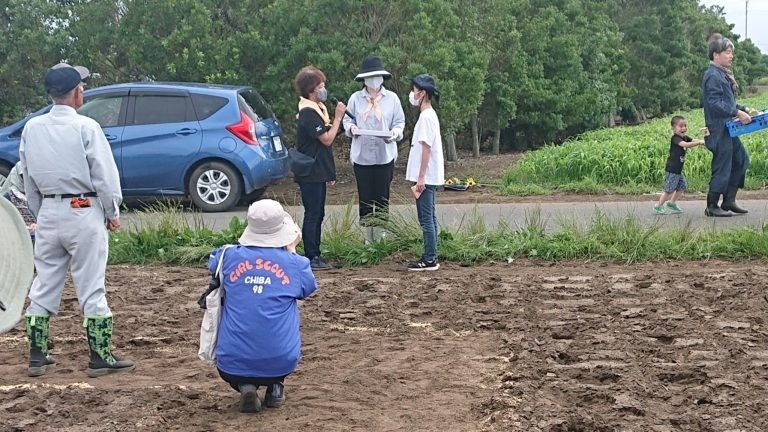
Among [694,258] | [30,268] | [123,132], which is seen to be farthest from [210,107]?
[30,268]

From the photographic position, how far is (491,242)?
30.9 ft

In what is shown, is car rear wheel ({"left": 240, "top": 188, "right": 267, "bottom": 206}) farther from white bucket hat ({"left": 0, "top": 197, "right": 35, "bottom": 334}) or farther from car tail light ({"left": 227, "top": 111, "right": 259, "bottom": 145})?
white bucket hat ({"left": 0, "top": 197, "right": 35, "bottom": 334})

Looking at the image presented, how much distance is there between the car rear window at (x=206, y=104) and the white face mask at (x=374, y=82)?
4.89 m

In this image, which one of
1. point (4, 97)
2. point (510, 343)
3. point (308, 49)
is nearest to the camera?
point (510, 343)

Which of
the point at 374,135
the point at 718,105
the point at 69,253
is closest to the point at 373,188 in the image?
the point at 374,135

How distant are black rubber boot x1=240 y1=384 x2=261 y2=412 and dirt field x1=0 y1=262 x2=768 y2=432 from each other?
6cm

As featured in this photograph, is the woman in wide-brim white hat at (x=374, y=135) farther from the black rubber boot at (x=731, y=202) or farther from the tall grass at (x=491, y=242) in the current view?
the black rubber boot at (x=731, y=202)

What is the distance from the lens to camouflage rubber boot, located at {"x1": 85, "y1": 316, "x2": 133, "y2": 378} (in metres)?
5.80

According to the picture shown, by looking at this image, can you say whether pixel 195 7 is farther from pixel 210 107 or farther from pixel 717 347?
pixel 717 347

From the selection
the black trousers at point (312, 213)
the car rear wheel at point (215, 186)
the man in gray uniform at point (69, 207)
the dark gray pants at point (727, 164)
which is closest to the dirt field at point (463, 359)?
the man in gray uniform at point (69, 207)

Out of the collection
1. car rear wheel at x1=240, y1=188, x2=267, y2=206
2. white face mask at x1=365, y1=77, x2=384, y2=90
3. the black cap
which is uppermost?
white face mask at x1=365, y1=77, x2=384, y2=90

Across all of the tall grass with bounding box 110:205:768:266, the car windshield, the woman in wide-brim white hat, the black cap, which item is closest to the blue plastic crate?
the tall grass with bounding box 110:205:768:266

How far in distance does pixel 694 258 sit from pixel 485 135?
16885 mm

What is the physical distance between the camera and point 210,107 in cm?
1352
